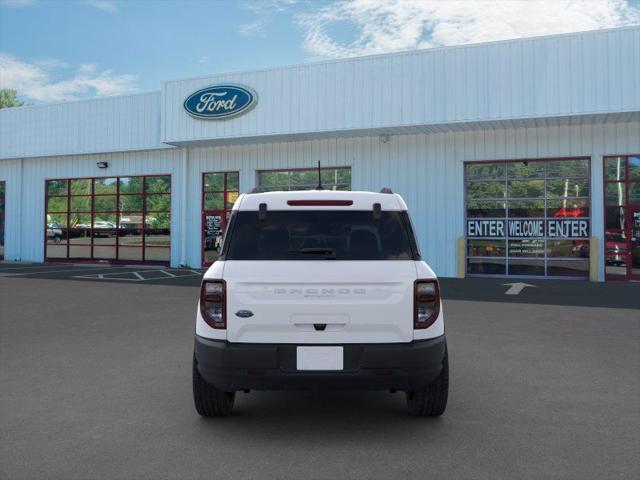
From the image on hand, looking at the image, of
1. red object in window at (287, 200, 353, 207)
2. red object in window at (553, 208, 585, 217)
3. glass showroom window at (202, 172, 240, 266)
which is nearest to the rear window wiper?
red object in window at (287, 200, 353, 207)

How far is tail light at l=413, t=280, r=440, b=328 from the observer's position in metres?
3.92

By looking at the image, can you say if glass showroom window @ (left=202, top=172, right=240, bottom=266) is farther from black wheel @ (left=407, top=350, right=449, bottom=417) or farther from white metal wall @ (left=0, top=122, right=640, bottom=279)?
black wheel @ (left=407, top=350, right=449, bottom=417)

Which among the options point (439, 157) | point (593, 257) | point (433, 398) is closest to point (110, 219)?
point (439, 157)

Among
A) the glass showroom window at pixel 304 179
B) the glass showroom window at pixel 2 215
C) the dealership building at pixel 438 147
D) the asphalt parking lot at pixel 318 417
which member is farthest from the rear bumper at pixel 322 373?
the glass showroom window at pixel 2 215

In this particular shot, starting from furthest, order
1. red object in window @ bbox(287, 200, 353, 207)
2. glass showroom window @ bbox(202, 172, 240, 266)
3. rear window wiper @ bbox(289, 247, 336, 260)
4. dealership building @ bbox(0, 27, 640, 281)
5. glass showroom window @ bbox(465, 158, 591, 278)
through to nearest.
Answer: glass showroom window @ bbox(202, 172, 240, 266)
glass showroom window @ bbox(465, 158, 591, 278)
dealership building @ bbox(0, 27, 640, 281)
red object in window @ bbox(287, 200, 353, 207)
rear window wiper @ bbox(289, 247, 336, 260)

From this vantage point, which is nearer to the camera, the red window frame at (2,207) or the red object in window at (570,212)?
the red object in window at (570,212)

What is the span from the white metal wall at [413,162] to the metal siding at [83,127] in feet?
2.21

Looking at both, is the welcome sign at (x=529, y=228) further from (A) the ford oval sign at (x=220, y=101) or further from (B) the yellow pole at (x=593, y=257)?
(A) the ford oval sign at (x=220, y=101)

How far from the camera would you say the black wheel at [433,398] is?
4.31m

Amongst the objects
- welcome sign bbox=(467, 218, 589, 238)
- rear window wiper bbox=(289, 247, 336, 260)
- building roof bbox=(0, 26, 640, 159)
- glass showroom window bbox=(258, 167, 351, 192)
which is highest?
building roof bbox=(0, 26, 640, 159)

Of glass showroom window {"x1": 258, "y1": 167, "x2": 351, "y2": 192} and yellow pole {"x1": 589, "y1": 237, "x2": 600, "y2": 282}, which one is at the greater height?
glass showroom window {"x1": 258, "y1": 167, "x2": 351, "y2": 192}

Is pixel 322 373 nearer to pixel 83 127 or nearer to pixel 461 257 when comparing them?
pixel 461 257

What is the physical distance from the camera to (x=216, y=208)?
21453 mm

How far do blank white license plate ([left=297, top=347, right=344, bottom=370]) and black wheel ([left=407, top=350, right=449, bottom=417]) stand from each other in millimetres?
863
